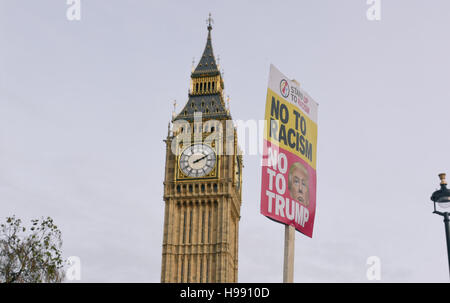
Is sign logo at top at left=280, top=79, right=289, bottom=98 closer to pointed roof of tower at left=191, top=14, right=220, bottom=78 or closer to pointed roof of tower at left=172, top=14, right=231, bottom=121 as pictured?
pointed roof of tower at left=172, top=14, right=231, bottom=121

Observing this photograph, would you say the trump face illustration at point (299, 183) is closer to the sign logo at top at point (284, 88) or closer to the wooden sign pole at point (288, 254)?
the wooden sign pole at point (288, 254)

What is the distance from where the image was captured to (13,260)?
98.4 feet

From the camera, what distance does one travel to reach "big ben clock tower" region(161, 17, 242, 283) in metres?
69.4

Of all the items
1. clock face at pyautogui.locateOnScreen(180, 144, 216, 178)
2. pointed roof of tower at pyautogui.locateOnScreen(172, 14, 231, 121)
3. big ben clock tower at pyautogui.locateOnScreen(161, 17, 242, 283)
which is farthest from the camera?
pointed roof of tower at pyautogui.locateOnScreen(172, 14, 231, 121)

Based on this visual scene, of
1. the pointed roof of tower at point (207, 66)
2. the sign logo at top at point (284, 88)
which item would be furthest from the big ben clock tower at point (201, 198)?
the sign logo at top at point (284, 88)

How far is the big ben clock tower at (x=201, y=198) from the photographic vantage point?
6938 centimetres

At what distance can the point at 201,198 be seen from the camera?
7175cm

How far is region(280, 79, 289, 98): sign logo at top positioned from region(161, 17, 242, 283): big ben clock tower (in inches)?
2058

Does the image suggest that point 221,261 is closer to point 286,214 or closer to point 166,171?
point 166,171

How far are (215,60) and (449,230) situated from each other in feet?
219

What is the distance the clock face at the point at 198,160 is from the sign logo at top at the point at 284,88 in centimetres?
5463

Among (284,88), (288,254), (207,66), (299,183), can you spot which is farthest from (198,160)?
(288,254)

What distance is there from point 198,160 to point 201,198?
436 centimetres

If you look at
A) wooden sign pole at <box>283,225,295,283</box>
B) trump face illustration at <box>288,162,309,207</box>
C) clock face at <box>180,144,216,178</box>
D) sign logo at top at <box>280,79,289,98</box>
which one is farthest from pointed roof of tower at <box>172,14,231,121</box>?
wooden sign pole at <box>283,225,295,283</box>
